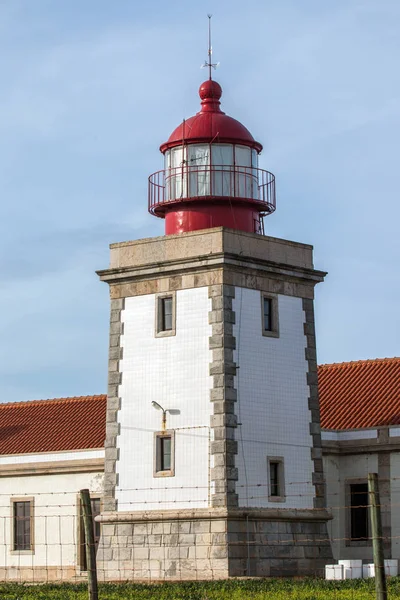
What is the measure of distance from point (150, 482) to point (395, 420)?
20.7 feet

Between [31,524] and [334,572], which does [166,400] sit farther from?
[31,524]

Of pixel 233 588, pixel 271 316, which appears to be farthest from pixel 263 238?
pixel 233 588

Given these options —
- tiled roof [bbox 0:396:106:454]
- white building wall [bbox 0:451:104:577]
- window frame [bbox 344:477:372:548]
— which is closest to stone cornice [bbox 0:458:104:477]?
white building wall [bbox 0:451:104:577]

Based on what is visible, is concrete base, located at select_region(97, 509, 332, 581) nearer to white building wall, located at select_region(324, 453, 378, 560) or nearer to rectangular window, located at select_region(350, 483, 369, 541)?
white building wall, located at select_region(324, 453, 378, 560)

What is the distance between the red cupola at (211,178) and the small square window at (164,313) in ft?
4.96

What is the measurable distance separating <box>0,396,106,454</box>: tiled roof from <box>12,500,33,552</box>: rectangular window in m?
1.43

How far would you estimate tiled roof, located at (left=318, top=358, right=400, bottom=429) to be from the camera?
33.5 m

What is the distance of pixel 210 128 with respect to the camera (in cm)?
3059

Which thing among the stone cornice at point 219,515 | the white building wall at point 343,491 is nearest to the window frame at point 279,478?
→ the stone cornice at point 219,515

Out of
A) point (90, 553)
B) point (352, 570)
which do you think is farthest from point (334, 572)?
point (90, 553)

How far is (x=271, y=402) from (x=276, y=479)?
1654 mm

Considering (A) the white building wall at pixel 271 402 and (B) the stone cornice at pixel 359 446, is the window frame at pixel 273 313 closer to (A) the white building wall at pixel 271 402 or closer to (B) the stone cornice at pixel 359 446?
(A) the white building wall at pixel 271 402

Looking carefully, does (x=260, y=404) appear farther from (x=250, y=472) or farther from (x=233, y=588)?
(x=233, y=588)

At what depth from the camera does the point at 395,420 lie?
3269cm
